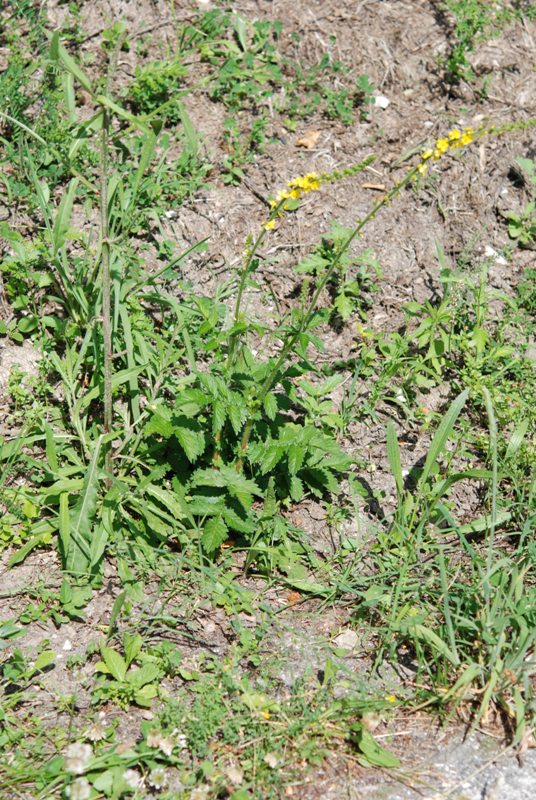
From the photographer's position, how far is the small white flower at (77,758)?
253 centimetres

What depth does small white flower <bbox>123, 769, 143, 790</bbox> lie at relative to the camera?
2604 millimetres

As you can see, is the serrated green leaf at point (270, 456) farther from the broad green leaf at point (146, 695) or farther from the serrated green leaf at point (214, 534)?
the broad green leaf at point (146, 695)

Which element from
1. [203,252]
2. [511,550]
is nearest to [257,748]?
[511,550]

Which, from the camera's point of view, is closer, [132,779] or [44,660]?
[132,779]

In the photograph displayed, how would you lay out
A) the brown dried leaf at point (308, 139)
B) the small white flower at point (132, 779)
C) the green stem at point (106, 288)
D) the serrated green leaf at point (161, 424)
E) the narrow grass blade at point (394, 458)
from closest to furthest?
the small white flower at point (132, 779)
the green stem at point (106, 288)
the serrated green leaf at point (161, 424)
the narrow grass blade at point (394, 458)
the brown dried leaf at point (308, 139)

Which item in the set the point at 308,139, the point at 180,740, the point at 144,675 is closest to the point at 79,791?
the point at 180,740

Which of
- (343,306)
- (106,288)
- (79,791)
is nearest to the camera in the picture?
(79,791)

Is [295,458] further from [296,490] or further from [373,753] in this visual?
[373,753]

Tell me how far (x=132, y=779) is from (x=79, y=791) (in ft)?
0.63

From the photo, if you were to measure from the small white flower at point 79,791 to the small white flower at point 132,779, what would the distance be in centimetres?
13

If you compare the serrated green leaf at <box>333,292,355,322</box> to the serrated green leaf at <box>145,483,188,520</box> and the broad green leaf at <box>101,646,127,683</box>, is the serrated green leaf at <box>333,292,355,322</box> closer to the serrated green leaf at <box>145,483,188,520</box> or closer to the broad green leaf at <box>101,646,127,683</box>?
the serrated green leaf at <box>145,483,188,520</box>

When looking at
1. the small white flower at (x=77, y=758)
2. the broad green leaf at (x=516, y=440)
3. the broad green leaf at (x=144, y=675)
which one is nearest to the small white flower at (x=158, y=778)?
the small white flower at (x=77, y=758)

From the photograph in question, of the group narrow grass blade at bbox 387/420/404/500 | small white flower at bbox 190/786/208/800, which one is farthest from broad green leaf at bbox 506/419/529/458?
small white flower at bbox 190/786/208/800

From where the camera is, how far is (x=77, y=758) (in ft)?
8.39
